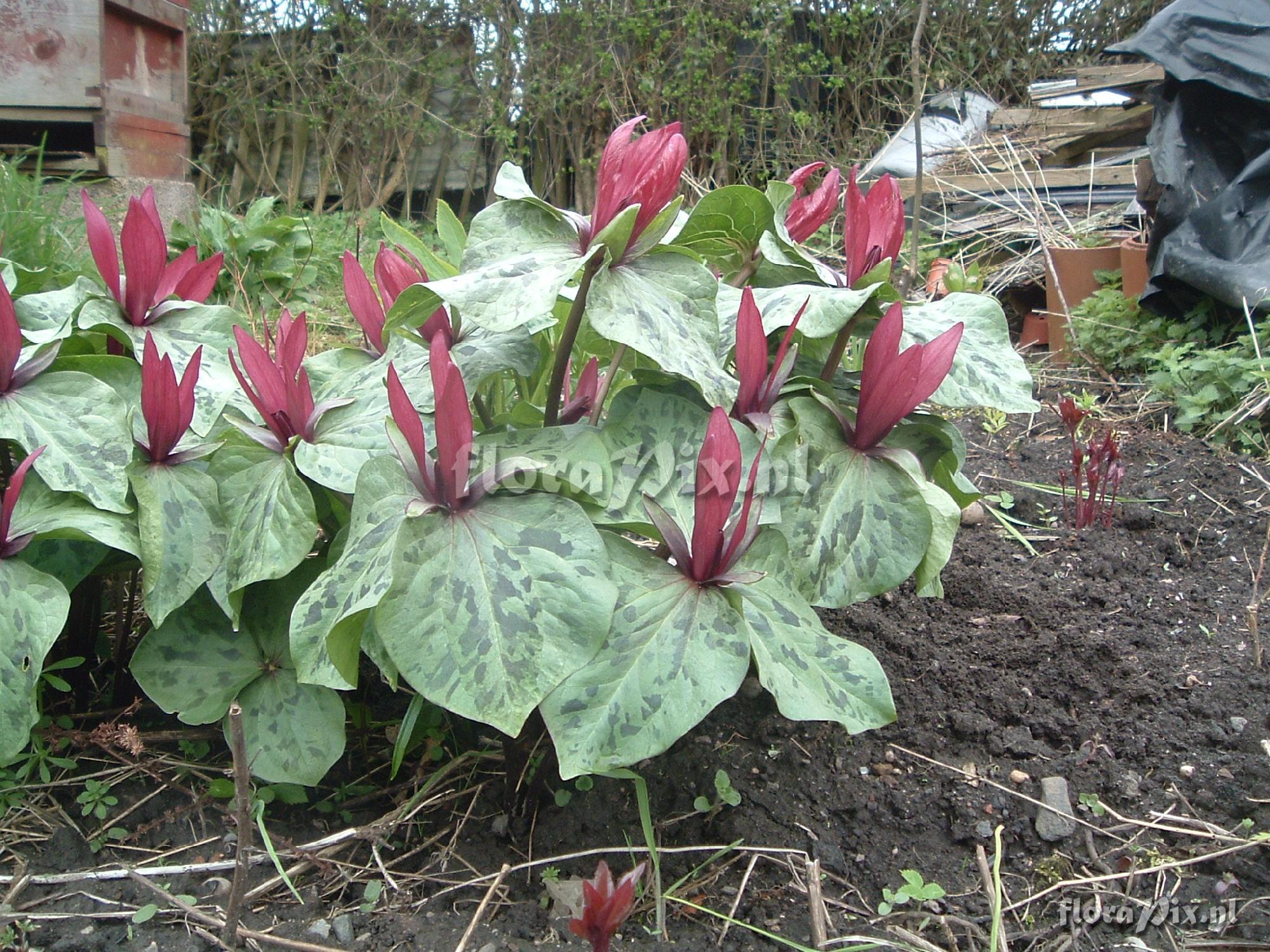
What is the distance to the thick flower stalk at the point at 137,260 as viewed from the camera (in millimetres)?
1171

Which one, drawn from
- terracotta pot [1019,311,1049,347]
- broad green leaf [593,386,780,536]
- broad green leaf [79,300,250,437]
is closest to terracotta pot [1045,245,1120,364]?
terracotta pot [1019,311,1049,347]

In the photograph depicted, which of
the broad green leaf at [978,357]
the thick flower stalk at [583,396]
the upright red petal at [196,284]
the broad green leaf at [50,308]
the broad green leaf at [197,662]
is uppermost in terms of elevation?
the broad green leaf at [978,357]

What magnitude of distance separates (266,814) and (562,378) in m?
0.76

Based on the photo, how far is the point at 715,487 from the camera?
887 mm

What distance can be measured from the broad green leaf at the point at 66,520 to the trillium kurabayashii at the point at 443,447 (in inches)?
13.9

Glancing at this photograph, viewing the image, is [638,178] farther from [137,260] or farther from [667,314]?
[137,260]

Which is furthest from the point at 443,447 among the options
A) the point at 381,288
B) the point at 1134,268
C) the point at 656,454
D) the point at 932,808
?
the point at 1134,268

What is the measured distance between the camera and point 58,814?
1.25m

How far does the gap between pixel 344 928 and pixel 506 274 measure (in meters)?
0.79

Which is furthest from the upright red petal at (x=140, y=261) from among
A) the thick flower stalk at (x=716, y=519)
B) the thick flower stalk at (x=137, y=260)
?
the thick flower stalk at (x=716, y=519)

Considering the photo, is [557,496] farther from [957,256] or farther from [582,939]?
[957,256]

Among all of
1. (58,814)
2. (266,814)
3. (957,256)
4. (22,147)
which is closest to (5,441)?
(58,814)

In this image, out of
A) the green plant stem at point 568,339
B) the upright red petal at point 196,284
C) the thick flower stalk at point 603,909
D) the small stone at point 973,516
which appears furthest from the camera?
the small stone at point 973,516

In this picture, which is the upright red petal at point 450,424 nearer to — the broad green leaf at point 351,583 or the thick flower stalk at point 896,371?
the broad green leaf at point 351,583
